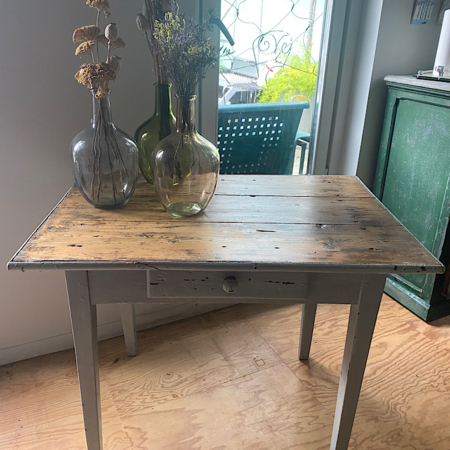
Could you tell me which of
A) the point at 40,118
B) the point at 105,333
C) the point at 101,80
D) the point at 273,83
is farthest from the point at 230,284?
the point at 273,83

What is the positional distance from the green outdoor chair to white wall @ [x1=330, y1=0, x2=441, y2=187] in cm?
23

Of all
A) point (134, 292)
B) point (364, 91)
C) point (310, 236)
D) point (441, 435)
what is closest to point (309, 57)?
point (364, 91)

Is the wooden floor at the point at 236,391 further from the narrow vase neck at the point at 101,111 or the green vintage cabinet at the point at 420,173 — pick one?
the narrow vase neck at the point at 101,111

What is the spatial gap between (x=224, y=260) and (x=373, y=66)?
4.22 feet

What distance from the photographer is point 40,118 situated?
1329mm

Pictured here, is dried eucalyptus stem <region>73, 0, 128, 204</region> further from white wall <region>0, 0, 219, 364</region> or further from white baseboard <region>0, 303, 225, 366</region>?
white baseboard <region>0, 303, 225, 366</region>

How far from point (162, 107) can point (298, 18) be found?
81 centimetres

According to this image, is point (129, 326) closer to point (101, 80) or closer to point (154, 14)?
point (101, 80)

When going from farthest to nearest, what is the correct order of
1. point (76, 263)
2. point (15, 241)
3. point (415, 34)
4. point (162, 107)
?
1. point (415, 34)
2. point (15, 241)
3. point (162, 107)
4. point (76, 263)

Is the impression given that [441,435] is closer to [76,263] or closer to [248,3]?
[76,263]

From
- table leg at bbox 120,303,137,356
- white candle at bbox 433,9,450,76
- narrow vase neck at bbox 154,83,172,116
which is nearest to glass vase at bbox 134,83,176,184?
narrow vase neck at bbox 154,83,172,116

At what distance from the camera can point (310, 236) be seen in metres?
Answer: 1.00

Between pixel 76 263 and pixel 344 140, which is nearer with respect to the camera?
pixel 76 263

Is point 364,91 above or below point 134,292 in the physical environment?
above
